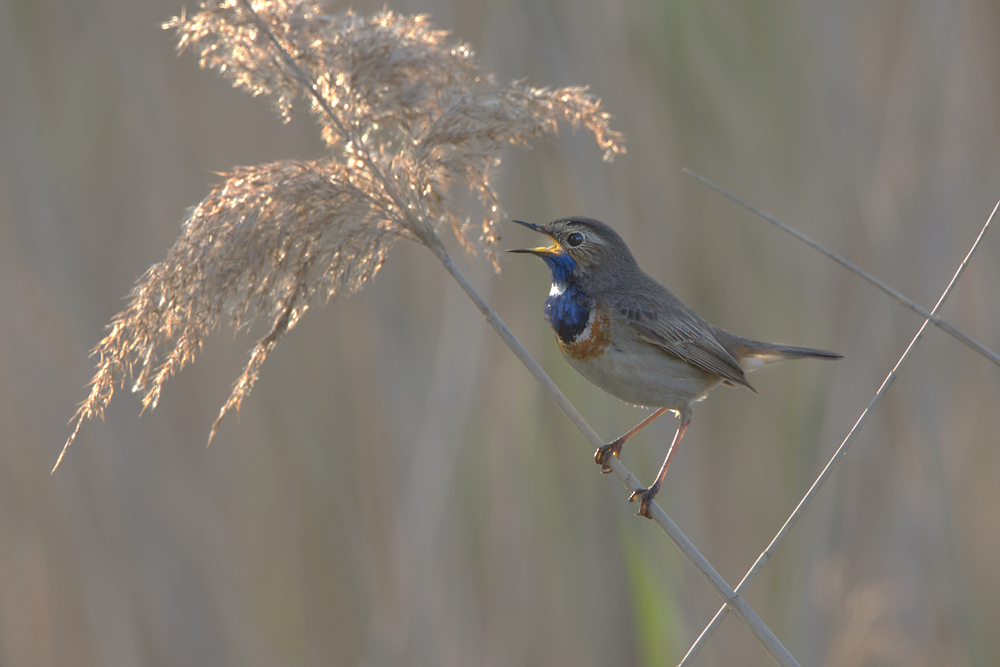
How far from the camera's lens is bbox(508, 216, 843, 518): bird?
7.77 feet

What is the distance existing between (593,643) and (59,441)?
2.19 meters

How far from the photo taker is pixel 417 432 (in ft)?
10.5

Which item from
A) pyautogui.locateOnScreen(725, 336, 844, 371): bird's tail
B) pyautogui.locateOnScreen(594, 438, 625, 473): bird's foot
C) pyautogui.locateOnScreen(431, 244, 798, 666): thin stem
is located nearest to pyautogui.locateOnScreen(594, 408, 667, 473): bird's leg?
pyautogui.locateOnScreen(594, 438, 625, 473): bird's foot

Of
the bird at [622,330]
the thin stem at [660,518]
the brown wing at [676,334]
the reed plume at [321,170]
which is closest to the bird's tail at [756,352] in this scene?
the bird at [622,330]

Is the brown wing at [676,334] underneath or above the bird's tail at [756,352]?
above

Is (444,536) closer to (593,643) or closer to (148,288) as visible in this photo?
(593,643)

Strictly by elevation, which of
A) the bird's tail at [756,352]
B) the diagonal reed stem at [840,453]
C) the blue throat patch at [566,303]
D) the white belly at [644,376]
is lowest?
the diagonal reed stem at [840,453]

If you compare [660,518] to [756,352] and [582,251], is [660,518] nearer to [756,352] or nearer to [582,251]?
[582,251]

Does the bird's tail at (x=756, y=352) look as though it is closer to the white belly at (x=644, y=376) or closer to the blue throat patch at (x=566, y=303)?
the white belly at (x=644, y=376)

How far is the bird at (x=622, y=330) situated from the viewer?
7.77 feet

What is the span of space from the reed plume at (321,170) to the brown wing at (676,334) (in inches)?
23.8

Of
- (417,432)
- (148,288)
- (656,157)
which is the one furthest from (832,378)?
(148,288)

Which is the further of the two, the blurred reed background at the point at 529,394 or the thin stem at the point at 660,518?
the blurred reed background at the point at 529,394

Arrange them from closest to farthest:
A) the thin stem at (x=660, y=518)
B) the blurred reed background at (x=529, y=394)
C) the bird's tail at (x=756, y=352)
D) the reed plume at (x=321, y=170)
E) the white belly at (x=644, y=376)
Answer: the thin stem at (x=660, y=518) < the reed plume at (x=321, y=170) < the white belly at (x=644, y=376) < the bird's tail at (x=756, y=352) < the blurred reed background at (x=529, y=394)
